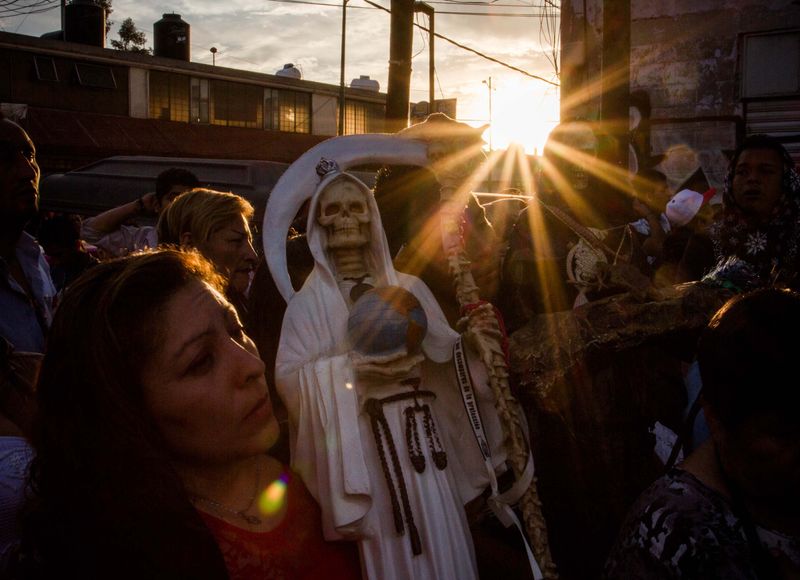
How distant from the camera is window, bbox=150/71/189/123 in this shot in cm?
2455

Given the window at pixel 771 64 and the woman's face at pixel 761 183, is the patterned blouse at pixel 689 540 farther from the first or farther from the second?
the window at pixel 771 64

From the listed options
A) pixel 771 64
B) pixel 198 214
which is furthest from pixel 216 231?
pixel 771 64

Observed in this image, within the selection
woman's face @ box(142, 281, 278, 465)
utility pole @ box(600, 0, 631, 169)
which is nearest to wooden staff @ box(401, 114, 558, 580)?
woman's face @ box(142, 281, 278, 465)

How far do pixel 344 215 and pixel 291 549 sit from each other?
1.31 metres

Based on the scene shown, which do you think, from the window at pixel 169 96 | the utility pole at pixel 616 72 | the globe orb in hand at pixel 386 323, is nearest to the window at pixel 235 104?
the window at pixel 169 96

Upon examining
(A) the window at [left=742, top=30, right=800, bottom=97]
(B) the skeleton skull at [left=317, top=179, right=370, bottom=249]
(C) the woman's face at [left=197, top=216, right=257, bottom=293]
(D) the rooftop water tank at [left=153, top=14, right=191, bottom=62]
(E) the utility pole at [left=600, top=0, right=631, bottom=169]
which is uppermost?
(D) the rooftop water tank at [left=153, top=14, right=191, bottom=62]

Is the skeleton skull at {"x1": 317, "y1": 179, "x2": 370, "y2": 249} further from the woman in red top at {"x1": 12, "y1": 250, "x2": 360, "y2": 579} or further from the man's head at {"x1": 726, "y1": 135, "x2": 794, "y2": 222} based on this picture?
the man's head at {"x1": 726, "y1": 135, "x2": 794, "y2": 222}

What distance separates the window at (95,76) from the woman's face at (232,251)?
22.8m

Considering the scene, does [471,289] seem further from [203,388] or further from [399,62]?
[399,62]

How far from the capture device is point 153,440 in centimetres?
148

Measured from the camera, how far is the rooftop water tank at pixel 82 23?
2489cm

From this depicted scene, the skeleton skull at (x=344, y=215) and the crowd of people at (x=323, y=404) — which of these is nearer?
→ the crowd of people at (x=323, y=404)

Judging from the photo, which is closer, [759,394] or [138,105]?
[759,394]

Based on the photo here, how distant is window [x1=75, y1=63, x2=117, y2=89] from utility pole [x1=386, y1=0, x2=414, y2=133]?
18213mm
